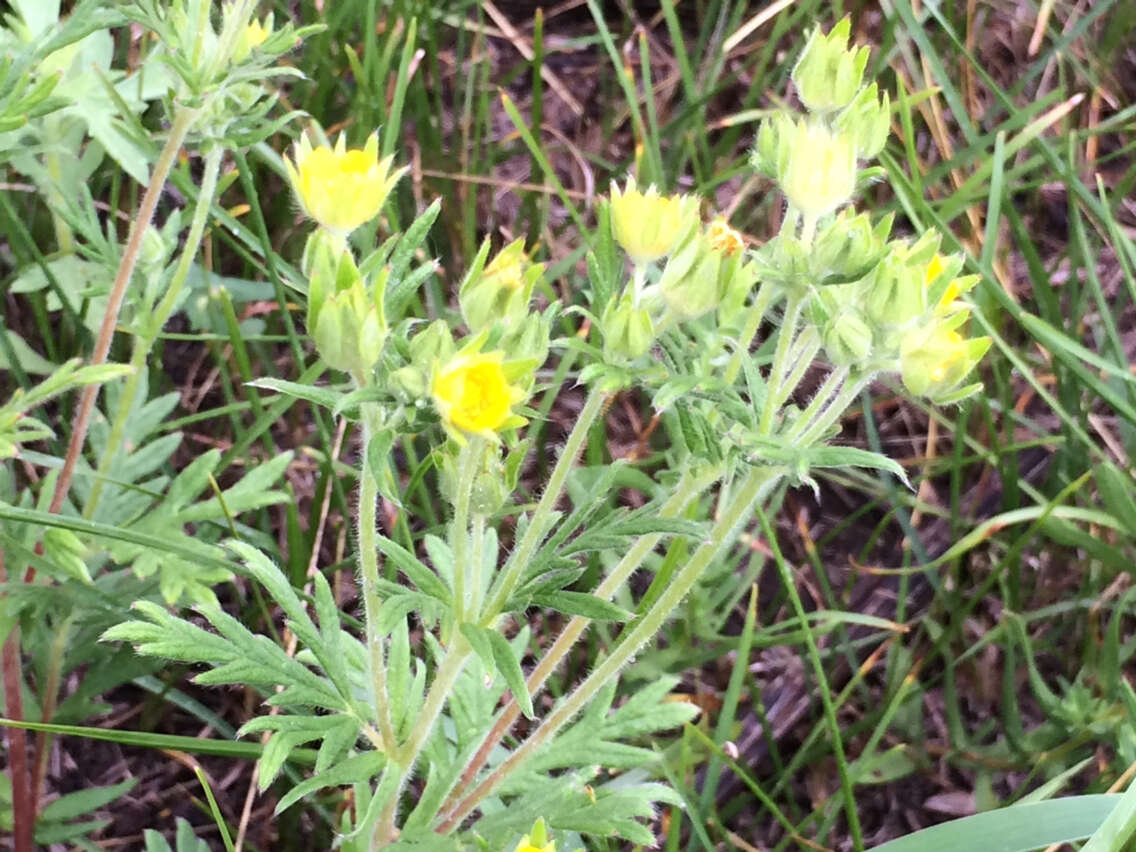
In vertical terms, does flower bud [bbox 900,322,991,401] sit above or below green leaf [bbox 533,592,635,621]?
above

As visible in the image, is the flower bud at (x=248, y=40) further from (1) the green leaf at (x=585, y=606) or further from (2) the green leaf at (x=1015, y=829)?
(2) the green leaf at (x=1015, y=829)

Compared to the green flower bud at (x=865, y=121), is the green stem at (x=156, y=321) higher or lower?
lower

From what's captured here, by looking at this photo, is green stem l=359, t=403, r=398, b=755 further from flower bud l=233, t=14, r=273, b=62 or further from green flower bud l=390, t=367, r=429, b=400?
flower bud l=233, t=14, r=273, b=62

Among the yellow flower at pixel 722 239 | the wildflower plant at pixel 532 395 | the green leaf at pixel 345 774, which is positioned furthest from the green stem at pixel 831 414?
the green leaf at pixel 345 774

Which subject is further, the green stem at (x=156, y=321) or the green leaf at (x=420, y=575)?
the green stem at (x=156, y=321)

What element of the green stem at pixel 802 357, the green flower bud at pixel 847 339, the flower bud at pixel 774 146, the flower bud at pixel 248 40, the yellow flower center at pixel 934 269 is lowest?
the green stem at pixel 802 357

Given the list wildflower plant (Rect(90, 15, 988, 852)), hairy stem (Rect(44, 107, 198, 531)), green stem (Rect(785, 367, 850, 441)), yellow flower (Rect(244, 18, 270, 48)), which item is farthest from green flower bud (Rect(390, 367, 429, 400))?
yellow flower (Rect(244, 18, 270, 48))

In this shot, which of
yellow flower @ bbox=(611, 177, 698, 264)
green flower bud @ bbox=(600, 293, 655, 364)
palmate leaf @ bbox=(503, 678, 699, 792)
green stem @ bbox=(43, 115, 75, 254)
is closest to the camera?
green flower bud @ bbox=(600, 293, 655, 364)

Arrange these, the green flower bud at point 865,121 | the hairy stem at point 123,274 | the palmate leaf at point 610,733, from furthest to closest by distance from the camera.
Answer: the hairy stem at point 123,274, the palmate leaf at point 610,733, the green flower bud at point 865,121

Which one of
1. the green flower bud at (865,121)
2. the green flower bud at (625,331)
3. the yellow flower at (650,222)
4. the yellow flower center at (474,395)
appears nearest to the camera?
the yellow flower center at (474,395)
